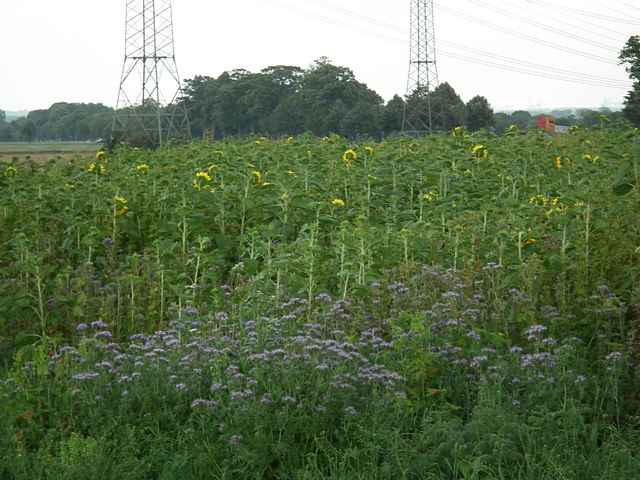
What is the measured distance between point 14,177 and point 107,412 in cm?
546

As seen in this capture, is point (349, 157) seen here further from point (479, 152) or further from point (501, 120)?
point (501, 120)

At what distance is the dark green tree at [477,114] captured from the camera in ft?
151

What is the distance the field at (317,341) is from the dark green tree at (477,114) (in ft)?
125

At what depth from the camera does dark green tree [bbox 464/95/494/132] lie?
4603cm

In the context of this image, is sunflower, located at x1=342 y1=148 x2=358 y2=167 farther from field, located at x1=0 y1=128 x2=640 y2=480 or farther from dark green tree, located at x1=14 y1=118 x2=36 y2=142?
dark green tree, located at x1=14 y1=118 x2=36 y2=142

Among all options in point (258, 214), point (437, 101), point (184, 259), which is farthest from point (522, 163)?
point (437, 101)

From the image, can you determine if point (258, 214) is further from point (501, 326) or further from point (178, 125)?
point (178, 125)

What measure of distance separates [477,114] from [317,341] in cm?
4291

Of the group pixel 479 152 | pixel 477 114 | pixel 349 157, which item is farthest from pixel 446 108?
pixel 349 157

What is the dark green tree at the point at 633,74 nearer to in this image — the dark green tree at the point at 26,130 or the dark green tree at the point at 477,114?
the dark green tree at the point at 477,114

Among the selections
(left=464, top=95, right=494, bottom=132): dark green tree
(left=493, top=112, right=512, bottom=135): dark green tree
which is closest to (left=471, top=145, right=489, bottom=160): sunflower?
(left=464, top=95, right=494, bottom=132): dark green tree

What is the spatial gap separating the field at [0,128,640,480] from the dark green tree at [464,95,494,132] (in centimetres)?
3808

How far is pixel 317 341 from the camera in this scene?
469 cm

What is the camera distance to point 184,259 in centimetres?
717
